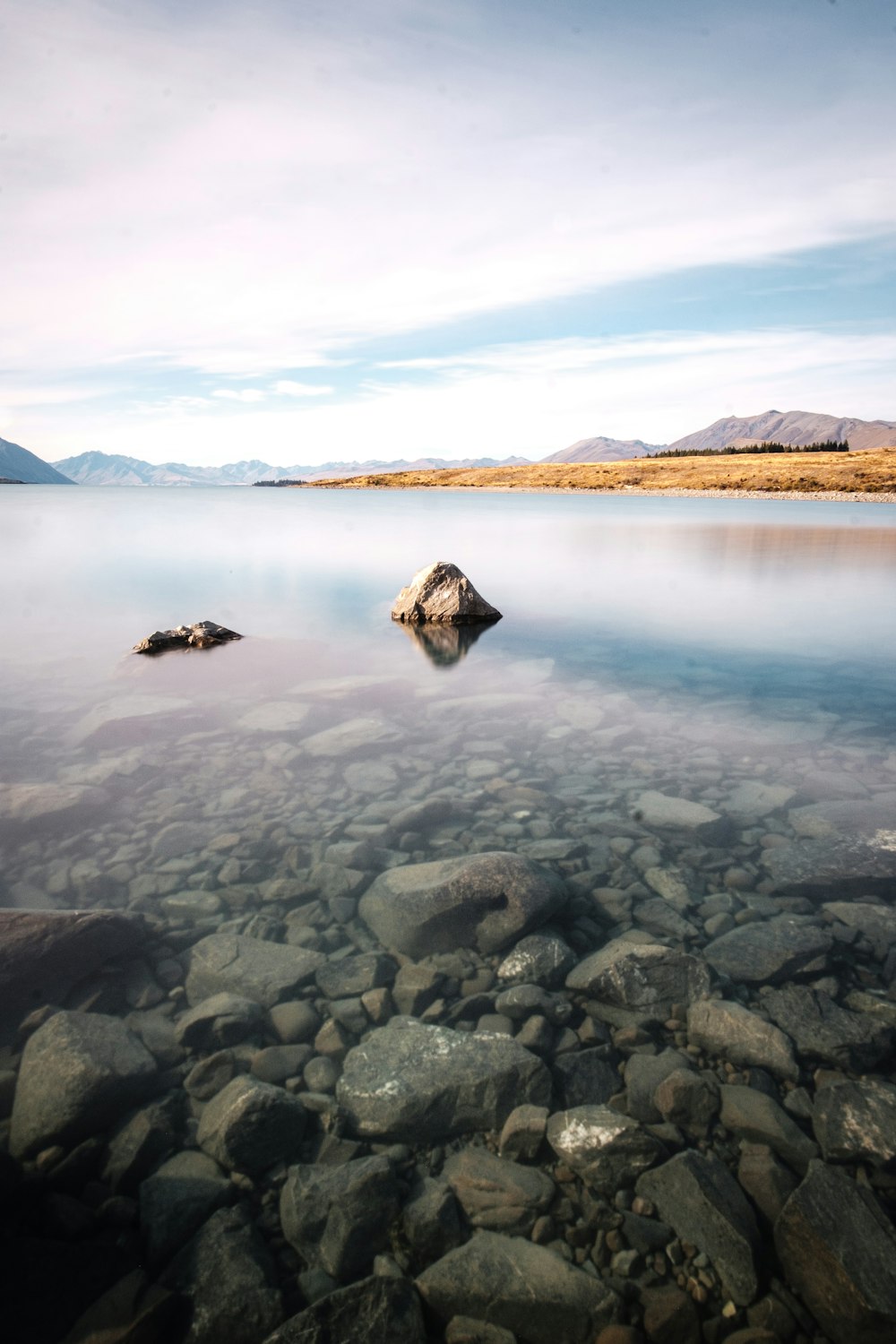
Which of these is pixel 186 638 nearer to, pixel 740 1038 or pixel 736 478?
pixel 740 1038

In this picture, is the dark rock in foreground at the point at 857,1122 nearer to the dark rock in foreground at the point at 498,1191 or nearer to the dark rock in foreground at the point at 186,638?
the dark rock in foreground at the point at 498,1191

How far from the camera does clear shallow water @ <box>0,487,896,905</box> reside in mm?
9383

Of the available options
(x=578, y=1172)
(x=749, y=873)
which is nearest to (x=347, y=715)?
(x=749, y=873)

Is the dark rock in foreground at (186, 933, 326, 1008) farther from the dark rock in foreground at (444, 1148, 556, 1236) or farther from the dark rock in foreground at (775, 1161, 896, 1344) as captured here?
the dark rock in foreground at (775, 1161, 896, 1344)

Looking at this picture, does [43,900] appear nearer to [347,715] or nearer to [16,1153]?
[16,1153]

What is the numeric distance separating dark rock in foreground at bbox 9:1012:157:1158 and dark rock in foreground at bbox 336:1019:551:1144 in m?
1.64

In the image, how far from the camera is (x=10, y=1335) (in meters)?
3.74

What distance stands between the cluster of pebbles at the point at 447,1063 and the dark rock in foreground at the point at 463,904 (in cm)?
4

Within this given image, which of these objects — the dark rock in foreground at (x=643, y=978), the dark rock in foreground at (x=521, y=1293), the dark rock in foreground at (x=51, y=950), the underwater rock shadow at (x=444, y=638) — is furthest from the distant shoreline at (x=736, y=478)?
the dark rock in foreground at (x=521, y=1293)

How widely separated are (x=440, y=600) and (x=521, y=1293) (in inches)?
823

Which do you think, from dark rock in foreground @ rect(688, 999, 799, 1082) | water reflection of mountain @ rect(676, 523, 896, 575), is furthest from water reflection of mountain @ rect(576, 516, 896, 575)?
dark rock in foreground @ rect(688, 999, 799, 1082)

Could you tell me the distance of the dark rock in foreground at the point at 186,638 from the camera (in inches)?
777

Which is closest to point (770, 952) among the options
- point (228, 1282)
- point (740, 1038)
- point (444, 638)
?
point (740, 1038)

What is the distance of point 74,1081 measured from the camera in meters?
5.17
